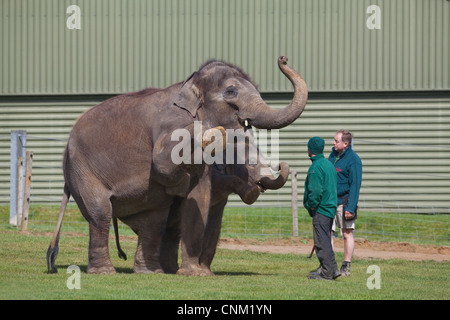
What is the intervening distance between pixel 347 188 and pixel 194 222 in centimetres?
226

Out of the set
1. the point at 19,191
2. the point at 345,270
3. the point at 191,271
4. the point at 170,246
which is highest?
the point at 19,191

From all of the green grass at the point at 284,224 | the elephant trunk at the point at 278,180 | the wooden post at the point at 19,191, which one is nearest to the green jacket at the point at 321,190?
the elephant trunk at the point at 278,180

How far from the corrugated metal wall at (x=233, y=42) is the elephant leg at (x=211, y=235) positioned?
12874 mm

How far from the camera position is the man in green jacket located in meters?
11.3

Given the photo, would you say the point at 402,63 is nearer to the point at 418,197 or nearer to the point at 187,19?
the point at 418,197

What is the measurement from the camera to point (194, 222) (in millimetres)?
11445

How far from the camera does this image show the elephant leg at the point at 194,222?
11445 mm

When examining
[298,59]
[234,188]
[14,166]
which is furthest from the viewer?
[298,59]

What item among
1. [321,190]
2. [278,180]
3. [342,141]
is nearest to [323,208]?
[321,190]

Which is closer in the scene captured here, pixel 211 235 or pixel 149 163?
pixel 149 163

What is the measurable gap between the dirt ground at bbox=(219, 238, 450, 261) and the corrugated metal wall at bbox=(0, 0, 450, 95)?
746cm

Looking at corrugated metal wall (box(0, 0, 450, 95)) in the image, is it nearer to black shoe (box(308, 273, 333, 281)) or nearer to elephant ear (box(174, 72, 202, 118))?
elephant ear (box(174, 72, 202, 118))

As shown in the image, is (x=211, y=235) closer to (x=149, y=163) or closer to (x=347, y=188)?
(x=149, y=163)
